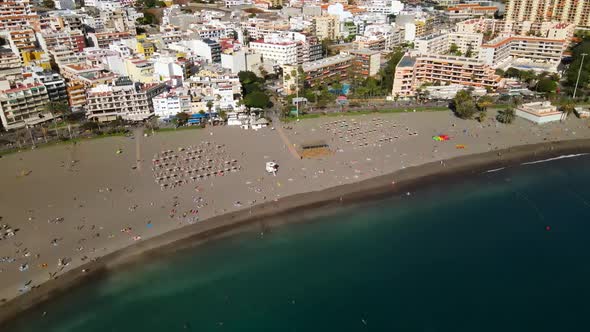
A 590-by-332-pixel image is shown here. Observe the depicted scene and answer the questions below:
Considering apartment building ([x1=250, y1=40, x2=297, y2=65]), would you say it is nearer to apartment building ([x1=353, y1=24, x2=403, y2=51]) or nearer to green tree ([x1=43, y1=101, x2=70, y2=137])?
apartment building ([x1=353, y1=24, x2=403, y2=51])

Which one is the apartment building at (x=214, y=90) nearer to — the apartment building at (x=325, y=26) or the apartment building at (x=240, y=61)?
the apartment building at (x=240, y=61)

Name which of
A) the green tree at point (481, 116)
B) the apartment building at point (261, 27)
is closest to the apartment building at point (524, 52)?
the green tree at point (481, 116)

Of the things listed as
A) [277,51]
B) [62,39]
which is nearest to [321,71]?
[277,51]

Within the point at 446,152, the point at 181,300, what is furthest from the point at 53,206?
the point at 446,152

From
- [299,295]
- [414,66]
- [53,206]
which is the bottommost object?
[299,295]

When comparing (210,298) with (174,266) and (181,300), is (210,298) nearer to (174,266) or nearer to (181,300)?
(181,300)

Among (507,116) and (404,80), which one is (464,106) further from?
(404,80)

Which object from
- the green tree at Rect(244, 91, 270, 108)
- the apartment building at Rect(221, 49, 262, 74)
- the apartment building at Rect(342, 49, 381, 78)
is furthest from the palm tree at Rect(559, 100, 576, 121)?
the apartment building at Rect(221, 49, 262, 74)
